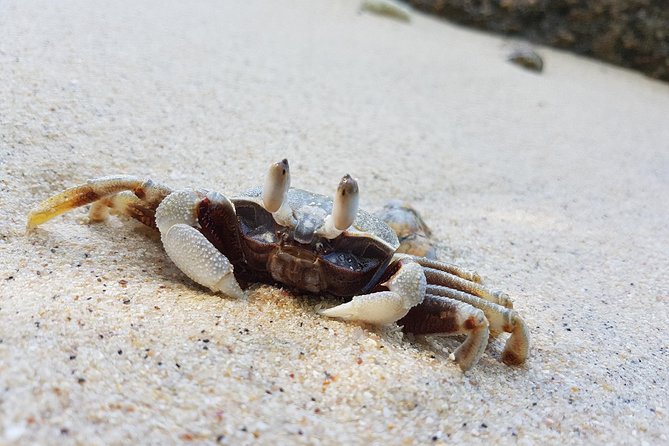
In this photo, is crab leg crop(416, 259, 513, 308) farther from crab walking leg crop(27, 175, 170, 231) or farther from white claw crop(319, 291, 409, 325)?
crab walking leg crop(27, 175, 170, 231)

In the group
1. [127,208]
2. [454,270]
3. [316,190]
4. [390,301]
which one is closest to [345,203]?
[390,301]

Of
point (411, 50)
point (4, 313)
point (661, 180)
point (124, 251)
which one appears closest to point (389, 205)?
point (124, 251)

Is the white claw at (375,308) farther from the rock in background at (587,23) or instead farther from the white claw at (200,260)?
the rock in background at (587,23)

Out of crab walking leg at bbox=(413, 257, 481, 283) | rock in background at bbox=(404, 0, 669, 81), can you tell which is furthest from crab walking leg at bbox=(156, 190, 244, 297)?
rock in background at bbox=(404, 0, 669, 81)

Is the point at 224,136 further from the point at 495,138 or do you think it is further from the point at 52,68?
the point at 495,138

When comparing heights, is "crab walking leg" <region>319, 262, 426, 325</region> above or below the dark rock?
below

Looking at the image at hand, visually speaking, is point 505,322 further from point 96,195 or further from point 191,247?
point 96,195
